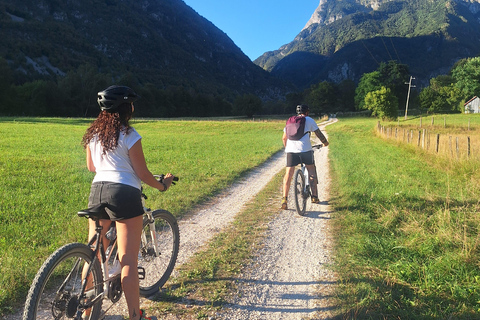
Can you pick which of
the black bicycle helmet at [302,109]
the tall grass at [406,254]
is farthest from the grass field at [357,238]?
the black bicycle helmet at [302,109]

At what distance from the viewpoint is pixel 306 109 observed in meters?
6.39

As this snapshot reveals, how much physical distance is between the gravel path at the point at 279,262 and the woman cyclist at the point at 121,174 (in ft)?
2.86

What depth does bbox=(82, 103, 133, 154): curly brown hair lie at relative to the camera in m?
2.35

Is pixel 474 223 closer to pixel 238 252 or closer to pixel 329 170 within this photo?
pixel 238 252

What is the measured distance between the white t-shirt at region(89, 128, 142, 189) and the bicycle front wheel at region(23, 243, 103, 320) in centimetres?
61

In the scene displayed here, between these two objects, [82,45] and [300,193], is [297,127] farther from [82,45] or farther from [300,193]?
[82,45]

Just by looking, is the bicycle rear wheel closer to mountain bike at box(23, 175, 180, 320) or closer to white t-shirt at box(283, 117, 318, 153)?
white t-shirt at box(283, 117, 318, 153)

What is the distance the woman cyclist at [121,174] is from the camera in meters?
2.37

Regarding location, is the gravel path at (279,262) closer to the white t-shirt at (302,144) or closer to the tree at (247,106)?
the white t-shirt at (302,144)

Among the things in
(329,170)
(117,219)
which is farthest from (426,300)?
(329,170)

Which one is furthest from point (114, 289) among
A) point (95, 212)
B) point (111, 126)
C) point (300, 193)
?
point (300, 193)

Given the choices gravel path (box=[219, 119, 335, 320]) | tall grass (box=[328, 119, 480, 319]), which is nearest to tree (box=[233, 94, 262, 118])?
tall grass (box=[328, 119, 480, 319])

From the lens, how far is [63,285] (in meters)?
2.30

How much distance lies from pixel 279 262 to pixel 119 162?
2.78m
